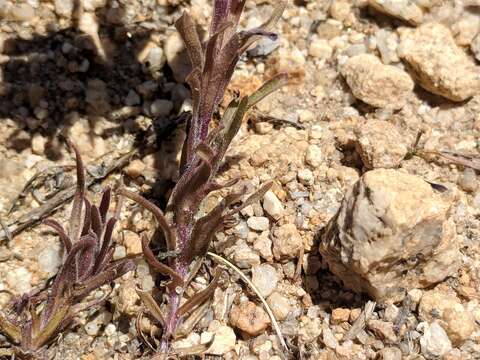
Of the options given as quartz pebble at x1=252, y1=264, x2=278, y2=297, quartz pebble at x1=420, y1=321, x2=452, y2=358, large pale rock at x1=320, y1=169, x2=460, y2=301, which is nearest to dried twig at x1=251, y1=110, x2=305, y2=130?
large pale rock at x1=320, y1=169, x2=460, y2=301

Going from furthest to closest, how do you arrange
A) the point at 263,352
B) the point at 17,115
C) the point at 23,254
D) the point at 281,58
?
the point at 281,58 < the point at 17,115 < the point at 23,254 < the point at 263,352

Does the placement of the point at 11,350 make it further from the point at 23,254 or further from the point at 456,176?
the point at 456,176

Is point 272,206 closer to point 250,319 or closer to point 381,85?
point 250,319

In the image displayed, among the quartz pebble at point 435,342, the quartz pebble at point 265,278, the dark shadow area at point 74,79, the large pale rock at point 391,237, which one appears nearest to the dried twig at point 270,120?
the dark shadow area at point 74,79

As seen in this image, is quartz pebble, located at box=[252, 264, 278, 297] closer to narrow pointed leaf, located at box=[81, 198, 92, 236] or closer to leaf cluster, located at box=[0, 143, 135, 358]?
leaf cluster, located at box=[0, 143, 135, 358]

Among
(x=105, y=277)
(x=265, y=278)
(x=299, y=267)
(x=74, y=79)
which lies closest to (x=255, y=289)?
→ (x=265, y=278)

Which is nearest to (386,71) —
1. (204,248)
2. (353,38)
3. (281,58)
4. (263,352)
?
(353,38)
